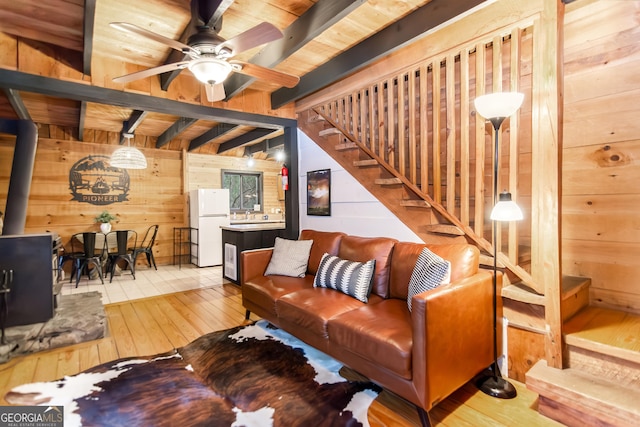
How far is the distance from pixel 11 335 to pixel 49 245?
796 mm

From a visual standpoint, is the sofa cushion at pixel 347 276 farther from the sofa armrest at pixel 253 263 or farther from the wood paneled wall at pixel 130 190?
the wood paneled wall at pixel 130 190

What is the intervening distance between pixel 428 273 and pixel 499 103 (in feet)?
3.67

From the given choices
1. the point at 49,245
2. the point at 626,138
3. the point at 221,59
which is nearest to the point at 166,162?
the point at 49,245

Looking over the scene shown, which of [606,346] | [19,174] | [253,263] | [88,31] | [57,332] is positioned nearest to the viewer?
[606,346]

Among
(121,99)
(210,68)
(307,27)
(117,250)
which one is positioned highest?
(307,27)

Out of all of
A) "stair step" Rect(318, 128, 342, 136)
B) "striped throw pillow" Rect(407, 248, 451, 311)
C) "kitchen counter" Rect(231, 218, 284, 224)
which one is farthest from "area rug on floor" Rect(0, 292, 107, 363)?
"kitchen counter" Rect(231, 218, 284, 224)

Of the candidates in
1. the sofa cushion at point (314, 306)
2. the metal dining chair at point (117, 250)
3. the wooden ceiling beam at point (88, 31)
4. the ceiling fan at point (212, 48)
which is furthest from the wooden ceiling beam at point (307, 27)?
the metal dining chair at point (117, 250)

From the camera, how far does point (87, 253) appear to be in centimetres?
496

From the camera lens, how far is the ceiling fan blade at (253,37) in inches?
72.2

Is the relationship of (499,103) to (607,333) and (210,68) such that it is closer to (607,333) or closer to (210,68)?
(607,333)

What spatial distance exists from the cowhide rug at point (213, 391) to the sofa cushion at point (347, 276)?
1.80ft

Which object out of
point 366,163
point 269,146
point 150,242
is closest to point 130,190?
point 150,242

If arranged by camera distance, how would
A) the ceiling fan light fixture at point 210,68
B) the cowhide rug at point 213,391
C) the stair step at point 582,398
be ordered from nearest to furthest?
the stair step at point 582,398
the cowhide rug at point 213,391
the ceiling fan light fixture at point 210,68

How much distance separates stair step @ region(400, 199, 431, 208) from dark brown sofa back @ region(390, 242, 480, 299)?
1.17 feet
